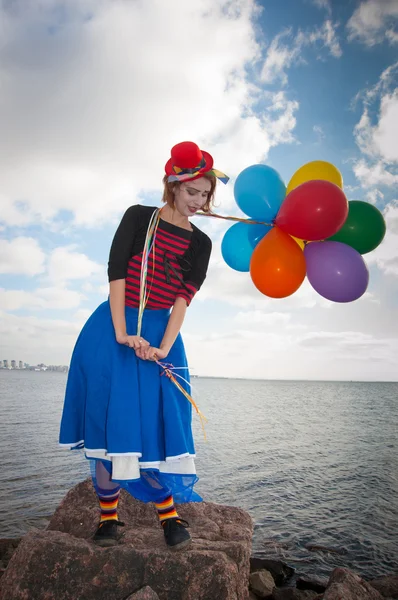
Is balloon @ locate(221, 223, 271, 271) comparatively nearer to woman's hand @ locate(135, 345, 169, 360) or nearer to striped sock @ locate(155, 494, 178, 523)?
woman's hand @ locate(135, 345, 169, 360)

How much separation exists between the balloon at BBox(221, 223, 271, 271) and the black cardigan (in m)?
0.73

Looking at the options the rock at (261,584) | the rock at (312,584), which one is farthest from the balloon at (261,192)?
the rock at (312,584)

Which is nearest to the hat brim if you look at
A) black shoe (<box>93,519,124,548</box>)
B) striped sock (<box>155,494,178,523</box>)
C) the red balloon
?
the red balloon

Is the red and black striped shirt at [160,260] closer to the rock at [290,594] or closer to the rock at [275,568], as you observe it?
the rock at [290,594]

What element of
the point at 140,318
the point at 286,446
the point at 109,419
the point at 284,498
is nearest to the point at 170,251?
the point at 140,318

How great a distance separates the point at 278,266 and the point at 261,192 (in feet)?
2.48

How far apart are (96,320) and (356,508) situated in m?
6.60

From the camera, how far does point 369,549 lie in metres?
5.11

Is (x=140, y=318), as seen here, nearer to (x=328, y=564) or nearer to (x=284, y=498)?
(x=328, y=564)

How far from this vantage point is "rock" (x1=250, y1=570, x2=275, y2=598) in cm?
357

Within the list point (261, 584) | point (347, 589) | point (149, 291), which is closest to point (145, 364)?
point (149, 291)

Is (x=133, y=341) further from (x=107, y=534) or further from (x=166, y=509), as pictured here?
(x=107, y=534)

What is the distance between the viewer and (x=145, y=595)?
216cm

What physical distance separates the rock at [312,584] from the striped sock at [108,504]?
287cm
